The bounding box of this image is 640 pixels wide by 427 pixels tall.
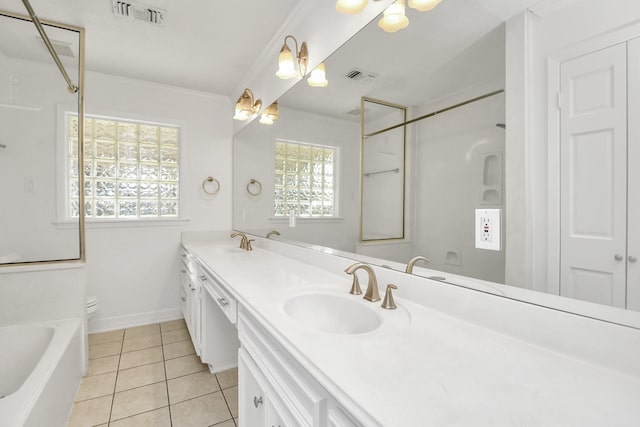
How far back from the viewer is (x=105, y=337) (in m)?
2.71

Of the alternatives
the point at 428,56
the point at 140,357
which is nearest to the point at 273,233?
the point at 140,357

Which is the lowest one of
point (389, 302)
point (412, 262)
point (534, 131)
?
point (389, 302)

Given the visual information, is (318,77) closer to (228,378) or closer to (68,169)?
(228,378)

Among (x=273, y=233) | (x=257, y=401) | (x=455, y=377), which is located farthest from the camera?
(x=273, y=233)

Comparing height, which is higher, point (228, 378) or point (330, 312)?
point (330, 312)

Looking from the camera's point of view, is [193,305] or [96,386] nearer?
[96,386]

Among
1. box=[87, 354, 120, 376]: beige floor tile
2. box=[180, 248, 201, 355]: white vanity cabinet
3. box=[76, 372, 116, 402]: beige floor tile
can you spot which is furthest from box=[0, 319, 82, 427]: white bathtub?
box=[180, 248, 201, 355]: white vanity cabinet

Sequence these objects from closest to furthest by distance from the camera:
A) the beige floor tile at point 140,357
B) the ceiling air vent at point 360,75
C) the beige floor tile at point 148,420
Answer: the ceiling air vent at point 360,75 < the beige floor tile at point 148,420 < the beige floor tile at point 140,357

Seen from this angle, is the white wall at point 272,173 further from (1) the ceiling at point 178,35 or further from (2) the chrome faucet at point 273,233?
Answer: (1) the ceiling at point 178,35

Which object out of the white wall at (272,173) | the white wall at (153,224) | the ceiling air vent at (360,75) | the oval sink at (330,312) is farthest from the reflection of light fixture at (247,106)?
the oval sink at (330,312)

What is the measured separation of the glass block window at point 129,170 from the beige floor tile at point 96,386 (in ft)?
4.50

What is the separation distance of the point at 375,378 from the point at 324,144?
4.81ft

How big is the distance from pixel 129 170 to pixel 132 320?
4.90 feet

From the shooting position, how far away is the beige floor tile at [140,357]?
2.24 metres
